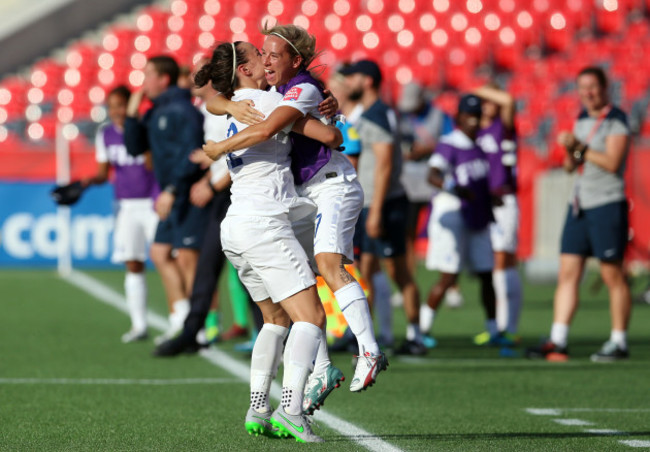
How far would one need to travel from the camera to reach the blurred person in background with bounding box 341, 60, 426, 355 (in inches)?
337

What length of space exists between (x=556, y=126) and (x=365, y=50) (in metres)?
6.42

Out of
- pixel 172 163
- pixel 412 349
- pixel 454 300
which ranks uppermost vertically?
pixel 172 163

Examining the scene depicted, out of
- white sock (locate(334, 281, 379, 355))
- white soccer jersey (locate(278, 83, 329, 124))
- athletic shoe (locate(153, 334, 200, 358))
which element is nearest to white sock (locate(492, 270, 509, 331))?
athletic shoe (locate(153, 334, 200, 358))

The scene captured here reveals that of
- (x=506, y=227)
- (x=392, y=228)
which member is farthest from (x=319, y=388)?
(x=506, y=227)

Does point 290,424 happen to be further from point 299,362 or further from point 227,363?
point 227,363

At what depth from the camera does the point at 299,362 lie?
5059 mm

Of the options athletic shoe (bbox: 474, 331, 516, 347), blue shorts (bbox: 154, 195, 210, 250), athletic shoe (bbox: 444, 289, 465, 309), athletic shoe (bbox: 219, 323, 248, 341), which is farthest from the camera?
athletic shoe (bbox: 444, 289, 465, 309)

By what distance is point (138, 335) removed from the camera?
9672mm

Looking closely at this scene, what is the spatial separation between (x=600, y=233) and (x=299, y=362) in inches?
155

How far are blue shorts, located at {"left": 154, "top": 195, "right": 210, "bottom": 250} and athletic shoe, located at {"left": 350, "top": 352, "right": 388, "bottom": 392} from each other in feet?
13.0

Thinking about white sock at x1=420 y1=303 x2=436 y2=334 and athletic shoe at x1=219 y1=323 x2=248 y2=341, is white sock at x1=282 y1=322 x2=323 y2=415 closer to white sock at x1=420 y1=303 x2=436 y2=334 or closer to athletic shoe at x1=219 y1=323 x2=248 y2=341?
white sock at x1=420 y1=303 x2=436 y2=334

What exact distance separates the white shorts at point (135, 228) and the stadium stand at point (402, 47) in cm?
940

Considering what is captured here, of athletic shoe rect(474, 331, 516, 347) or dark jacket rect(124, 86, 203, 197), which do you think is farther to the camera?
athletic shoe rect(474, 331, 516, 347)

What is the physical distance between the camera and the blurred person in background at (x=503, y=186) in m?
10.0
